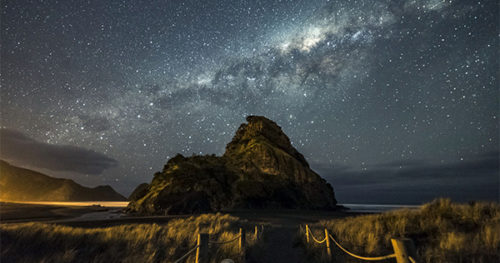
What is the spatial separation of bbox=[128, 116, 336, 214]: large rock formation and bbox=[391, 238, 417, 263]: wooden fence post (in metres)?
33.3

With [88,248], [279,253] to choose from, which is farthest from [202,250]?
[279,253]

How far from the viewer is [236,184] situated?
139 ft

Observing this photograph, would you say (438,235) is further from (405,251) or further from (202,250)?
(202,250)

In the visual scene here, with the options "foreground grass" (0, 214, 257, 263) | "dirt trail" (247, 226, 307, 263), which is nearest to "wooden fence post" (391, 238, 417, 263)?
"foreground grass" (0, 214, 257, 263)

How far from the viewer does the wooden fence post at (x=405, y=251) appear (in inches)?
126

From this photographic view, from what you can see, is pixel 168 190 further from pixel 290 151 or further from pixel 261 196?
pixel 290 151

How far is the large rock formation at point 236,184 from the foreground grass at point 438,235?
27.3m

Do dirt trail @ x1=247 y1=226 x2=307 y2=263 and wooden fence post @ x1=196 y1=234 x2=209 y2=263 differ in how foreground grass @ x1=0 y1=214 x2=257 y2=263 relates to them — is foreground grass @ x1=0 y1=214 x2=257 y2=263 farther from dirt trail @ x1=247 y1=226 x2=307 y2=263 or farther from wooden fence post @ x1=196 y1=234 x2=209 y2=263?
dirt trail @ x1=247 y1=226 x2=307 y2=263

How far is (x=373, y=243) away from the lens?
7.80m

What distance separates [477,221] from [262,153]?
39.1m

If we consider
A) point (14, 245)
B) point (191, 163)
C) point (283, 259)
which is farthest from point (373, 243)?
point (191, 163)

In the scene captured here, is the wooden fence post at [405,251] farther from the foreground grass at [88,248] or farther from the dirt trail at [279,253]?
the dirt trail at [279,253]

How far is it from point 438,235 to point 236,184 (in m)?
35.6

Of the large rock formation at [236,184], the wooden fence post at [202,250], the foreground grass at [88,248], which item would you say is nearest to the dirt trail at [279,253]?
the foreground grass at [88,248]
